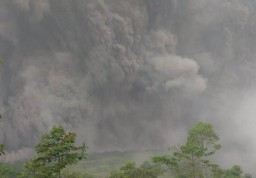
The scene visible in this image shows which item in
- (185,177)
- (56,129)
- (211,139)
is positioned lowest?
(56,129)

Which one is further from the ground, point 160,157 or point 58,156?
point 160,157

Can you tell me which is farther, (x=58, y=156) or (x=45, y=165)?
(x=45, y=165)

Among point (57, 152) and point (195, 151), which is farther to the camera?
point (195, 151)

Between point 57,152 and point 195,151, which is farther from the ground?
point 195,151

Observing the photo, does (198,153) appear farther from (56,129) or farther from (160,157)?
(56,129)

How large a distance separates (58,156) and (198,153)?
2131 centimetres

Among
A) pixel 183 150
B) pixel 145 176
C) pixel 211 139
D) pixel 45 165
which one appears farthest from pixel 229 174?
pixel 45 165

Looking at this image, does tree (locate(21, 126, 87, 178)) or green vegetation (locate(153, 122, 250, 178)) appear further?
green vegetation (locate(153, 122, 250, 178))

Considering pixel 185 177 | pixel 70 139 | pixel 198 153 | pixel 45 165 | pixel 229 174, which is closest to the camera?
pixel 70 139

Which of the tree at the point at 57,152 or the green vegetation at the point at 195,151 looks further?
the green vegetation at the point at 195,151

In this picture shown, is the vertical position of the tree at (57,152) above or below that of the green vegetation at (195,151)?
below

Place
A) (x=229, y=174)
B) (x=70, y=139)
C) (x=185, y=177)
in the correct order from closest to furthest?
(x=70, y=139), (x=185, y=177), (x=229, y=174)

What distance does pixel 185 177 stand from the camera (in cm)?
4719

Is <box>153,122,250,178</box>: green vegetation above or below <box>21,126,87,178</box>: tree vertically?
above
